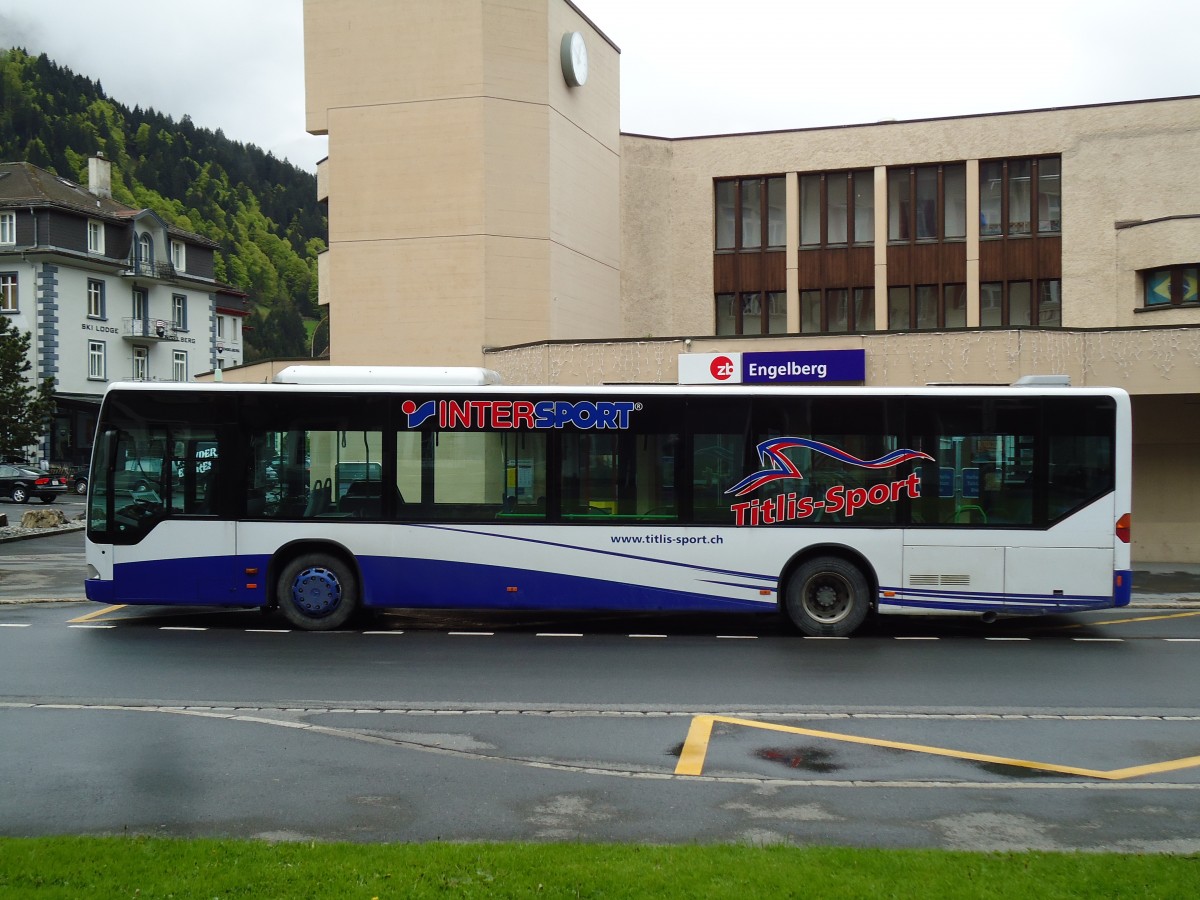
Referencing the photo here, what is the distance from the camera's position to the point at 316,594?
13984mm

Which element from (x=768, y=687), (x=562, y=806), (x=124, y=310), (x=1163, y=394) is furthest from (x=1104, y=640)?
(x=124, y=310)

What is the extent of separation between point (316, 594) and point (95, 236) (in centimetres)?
6039

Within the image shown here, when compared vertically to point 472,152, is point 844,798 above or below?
below

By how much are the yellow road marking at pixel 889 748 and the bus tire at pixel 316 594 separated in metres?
6.00

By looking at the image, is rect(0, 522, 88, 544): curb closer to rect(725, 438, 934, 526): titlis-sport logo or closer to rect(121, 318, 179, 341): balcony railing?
rect(725, 438, 934, 526): titlis-sport logo

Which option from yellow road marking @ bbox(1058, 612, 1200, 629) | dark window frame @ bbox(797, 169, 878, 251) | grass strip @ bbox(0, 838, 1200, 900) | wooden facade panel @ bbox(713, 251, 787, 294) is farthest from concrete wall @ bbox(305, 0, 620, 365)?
grass strip @ bbox(0, 838, 1200, 900)

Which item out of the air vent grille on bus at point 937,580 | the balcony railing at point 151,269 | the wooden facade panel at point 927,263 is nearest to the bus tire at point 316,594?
the air vent grille on bus at point 937,580

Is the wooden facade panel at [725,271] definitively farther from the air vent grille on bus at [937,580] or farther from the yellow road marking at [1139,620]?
the air vent grille on bus at [937,580]

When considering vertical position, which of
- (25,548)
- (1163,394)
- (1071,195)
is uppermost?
(1071,195)

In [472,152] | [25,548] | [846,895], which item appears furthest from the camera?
[472,152]

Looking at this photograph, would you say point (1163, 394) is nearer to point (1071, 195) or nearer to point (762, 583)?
point (1071, 195)

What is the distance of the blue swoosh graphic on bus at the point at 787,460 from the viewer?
45.0ft

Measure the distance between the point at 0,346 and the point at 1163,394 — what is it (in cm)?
4366

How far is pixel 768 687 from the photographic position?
35.0 feet
